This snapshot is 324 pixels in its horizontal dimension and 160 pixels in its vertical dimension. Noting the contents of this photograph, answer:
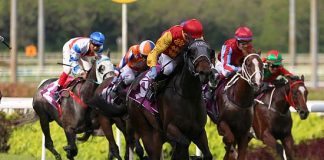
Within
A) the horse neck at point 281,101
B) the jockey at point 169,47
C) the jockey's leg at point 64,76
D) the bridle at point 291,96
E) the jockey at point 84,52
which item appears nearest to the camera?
the jockey at point 169,47

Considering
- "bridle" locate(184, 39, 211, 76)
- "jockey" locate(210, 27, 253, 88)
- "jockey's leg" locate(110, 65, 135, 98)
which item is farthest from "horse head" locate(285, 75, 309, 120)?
"bridle" locate(184, 39, 211, 76)

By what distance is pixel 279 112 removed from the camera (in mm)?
10664

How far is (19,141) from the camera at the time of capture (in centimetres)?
1308

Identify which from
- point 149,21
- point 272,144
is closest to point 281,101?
point 272,144

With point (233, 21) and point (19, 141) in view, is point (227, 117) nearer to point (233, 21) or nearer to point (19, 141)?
point (19, 141)

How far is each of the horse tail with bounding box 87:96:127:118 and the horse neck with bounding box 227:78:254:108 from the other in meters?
1.30

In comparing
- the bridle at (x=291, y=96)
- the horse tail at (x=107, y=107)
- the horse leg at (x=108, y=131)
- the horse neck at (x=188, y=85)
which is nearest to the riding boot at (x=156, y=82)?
the horse neck at (x=188, y=85)

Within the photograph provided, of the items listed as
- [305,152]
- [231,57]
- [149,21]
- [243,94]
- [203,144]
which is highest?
[149,21]

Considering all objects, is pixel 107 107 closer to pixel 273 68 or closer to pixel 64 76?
pixel 64 76

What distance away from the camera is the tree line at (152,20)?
4947cm

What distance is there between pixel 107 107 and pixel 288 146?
1.90 meters

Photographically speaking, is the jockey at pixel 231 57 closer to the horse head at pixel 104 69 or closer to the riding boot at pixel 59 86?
the horse head at pixel 104 69

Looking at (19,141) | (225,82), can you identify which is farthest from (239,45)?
(19,141)

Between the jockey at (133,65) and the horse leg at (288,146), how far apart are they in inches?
66.4
